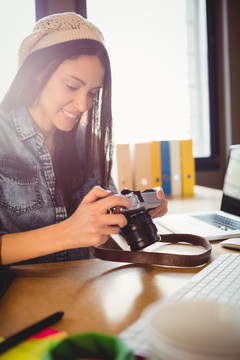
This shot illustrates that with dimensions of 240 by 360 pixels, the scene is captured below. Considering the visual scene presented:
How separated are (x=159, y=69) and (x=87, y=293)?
7.73ft

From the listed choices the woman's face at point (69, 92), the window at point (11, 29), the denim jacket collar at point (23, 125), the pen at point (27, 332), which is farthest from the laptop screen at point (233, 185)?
the window at point (11, 29)

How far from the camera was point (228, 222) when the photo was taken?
1.25m

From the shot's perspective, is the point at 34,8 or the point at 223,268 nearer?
the point at 223,268

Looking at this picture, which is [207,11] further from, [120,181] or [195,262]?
[195,262]

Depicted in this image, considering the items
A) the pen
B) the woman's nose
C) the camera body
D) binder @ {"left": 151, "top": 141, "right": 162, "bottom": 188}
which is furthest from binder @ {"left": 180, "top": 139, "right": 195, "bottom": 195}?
the pen

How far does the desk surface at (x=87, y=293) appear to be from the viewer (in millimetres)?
564

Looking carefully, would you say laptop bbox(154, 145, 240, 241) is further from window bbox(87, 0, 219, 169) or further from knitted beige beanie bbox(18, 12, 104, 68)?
window bbox(87, 0, 219, 169)

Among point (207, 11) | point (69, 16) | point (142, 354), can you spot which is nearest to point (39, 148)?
point (69, 16)

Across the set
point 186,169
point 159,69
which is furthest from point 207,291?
point 159,69

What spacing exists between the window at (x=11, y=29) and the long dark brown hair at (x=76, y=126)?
101 cm

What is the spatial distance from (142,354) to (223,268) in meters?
0.36

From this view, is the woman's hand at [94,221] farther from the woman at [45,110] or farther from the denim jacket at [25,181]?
the denim jacket at [25,181]

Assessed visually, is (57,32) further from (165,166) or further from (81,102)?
(165,166)

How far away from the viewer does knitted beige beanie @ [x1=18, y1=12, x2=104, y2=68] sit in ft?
3.73
